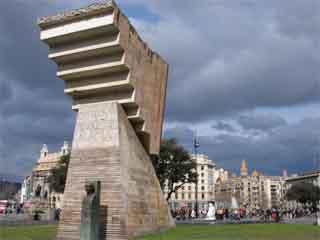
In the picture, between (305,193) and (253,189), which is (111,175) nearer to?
(305,193)

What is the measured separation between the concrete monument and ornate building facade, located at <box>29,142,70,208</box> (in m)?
64.4

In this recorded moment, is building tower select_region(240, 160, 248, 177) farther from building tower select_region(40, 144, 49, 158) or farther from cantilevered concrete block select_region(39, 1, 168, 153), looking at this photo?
cantilevered concrete block select_region(39, 1, 168, 153)

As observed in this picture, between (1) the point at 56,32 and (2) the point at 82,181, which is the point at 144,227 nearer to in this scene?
(2) the point at 82,181

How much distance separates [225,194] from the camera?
172m

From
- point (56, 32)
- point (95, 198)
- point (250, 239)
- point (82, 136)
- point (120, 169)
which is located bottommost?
point (250, 239)

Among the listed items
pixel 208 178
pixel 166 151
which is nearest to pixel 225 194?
pixel 208 178

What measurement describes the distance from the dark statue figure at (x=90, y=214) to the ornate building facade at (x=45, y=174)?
68.9m

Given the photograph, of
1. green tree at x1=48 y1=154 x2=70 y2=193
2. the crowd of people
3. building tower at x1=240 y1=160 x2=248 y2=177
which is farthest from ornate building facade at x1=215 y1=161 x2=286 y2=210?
green tree at x1=48 y1=154 x2=70 y2=193

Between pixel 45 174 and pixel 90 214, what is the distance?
102101mm

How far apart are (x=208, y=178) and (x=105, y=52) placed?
107013mm

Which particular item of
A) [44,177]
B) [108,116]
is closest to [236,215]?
[108,116]

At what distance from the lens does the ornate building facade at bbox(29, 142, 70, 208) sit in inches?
3595

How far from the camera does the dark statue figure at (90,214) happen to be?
1483cm

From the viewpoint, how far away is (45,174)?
368ft
